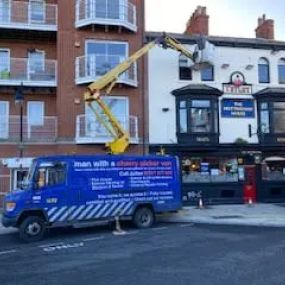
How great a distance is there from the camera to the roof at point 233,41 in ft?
91.8

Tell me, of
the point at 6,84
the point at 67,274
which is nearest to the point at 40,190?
the point at 67,274

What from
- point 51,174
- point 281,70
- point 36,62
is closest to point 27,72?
point 36,62

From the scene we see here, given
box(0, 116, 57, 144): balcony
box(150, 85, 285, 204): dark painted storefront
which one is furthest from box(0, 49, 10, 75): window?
box(150, 85, 285, 204): dark painted storefront

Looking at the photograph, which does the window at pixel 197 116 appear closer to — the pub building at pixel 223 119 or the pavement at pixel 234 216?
the pub building at pixel 223 119

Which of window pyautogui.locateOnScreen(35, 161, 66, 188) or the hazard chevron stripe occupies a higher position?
window pyautogui.locateOnScreen(35, 161, 66, 188)

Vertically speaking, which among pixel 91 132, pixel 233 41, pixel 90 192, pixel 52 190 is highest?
pixel 233 41

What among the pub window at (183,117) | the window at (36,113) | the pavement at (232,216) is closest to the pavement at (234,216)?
the pavement at (232,216)

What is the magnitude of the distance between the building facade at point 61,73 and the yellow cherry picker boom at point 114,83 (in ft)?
5.95

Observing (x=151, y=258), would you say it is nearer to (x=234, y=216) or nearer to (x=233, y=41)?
(x=234, y=216)

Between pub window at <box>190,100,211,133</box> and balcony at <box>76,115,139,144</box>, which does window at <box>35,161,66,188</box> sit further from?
pub window at <box>190,100,211,133</box>

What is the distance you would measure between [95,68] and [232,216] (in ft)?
33.9

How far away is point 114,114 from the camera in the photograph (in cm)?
2600

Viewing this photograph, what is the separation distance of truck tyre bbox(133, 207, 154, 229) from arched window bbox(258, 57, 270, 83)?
13.6 meters

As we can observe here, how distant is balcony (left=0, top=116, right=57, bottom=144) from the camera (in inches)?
977
